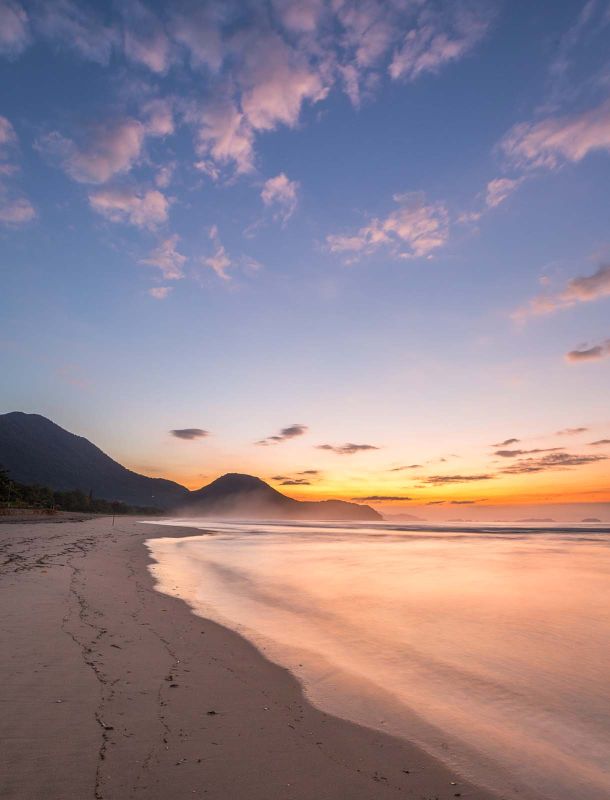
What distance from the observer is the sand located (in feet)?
14.4

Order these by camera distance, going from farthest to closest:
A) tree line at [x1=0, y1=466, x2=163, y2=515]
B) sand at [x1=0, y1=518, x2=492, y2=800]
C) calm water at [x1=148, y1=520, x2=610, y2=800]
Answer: tree line at [x1=0, y1=466, x2=163, y2=515], calm water at [x1=148, y1=520, x2=610, y2=800], sand at [x1=0, y1=518, x2=492, y2=800]

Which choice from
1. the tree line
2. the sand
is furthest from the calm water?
the tree line

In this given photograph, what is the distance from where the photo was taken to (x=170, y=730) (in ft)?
17.8

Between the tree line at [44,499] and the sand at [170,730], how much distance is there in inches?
3245

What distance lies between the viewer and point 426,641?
11.0m

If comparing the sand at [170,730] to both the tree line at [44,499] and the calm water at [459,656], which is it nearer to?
the calm water at [459,656]

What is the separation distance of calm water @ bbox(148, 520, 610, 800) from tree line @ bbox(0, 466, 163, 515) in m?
77.9

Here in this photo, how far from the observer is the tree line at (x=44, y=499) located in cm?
8732

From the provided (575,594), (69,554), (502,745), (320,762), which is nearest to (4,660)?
(320,762)

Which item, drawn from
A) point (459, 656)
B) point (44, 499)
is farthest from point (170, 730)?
point (44, 499)

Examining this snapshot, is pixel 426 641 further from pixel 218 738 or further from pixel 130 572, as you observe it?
pixel 130 572

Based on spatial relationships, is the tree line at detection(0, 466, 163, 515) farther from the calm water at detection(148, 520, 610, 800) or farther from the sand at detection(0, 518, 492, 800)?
the sand at detection(0, 518, 492, 800)

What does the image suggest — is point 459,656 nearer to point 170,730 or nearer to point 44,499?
point 170,730

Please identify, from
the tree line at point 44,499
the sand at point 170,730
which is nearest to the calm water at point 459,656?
the sand at point 170,730
